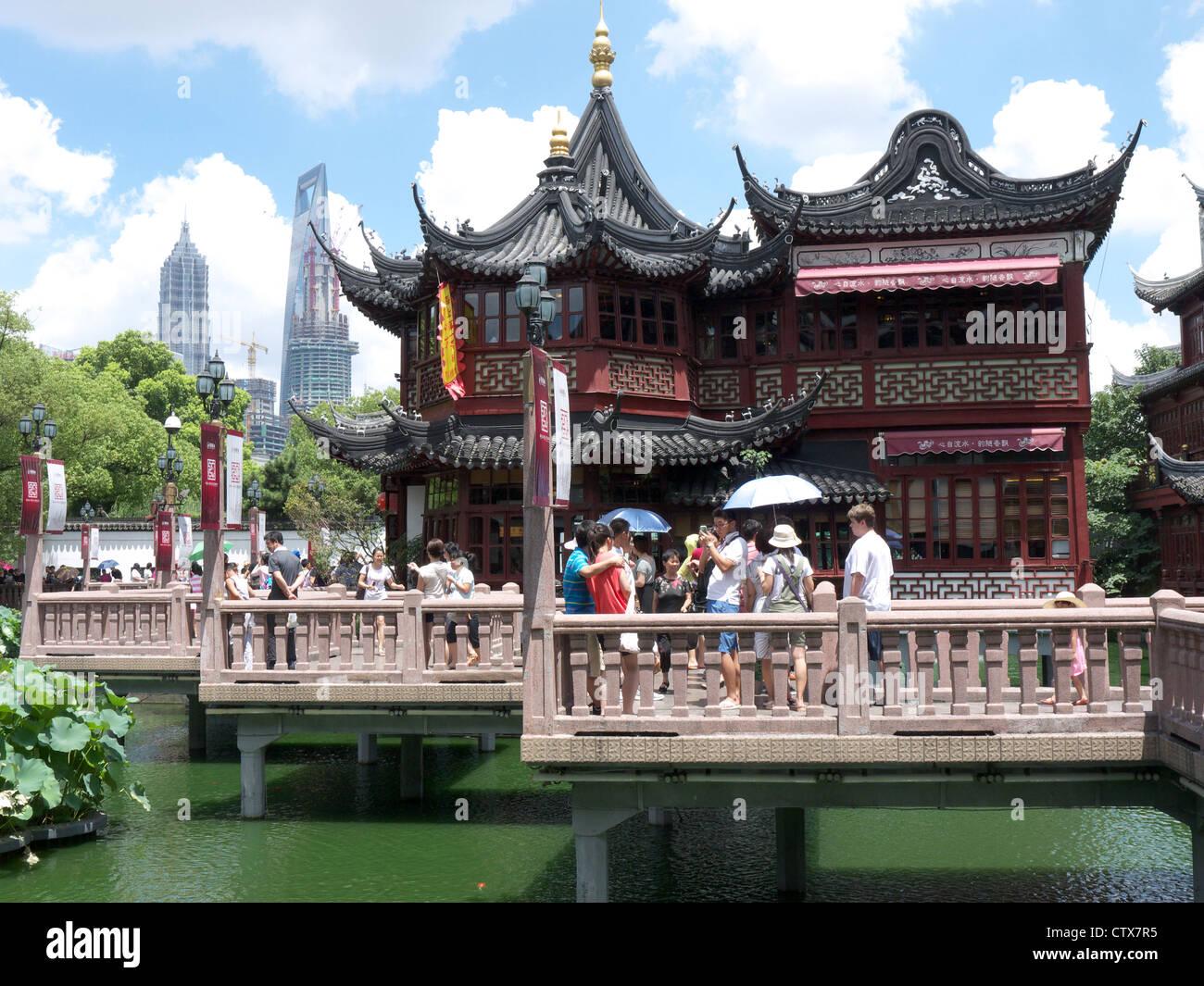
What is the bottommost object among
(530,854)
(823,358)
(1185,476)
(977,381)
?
(530,854)

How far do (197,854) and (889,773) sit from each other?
6.99 meters

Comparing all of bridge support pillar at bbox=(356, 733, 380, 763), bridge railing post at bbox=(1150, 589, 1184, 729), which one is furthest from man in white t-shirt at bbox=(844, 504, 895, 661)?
→ bridge support pillar at bbox=(356, 733, 380, 763)

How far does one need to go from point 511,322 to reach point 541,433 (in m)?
15.3

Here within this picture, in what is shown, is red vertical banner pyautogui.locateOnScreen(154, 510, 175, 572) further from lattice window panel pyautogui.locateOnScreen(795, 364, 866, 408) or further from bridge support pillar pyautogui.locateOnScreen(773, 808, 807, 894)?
bridge support pillar pyautogui.locateOnScreen(773, 808, 807, 894)

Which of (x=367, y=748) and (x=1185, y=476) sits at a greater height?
(x=1185, y=476)

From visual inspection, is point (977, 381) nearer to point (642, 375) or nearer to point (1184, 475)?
point (642, 375)

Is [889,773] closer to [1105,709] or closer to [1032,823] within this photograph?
[1105,709]

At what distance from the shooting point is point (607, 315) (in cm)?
2284

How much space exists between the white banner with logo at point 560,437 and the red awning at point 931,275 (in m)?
17.2

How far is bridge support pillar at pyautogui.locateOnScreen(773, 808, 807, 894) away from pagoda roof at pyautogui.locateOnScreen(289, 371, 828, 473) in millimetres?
12415

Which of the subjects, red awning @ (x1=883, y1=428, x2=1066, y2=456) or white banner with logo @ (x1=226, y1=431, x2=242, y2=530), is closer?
white banner with logo @ (x1=226, y1=431, x2=242, y2=530)

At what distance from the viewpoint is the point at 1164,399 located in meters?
38.2

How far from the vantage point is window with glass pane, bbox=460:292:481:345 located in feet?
75.5

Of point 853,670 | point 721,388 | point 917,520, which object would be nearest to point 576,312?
point 721,388
